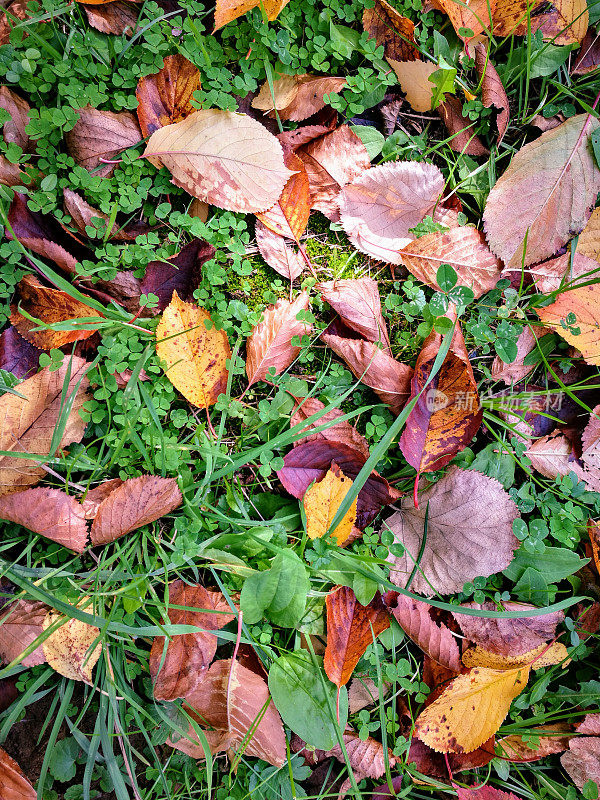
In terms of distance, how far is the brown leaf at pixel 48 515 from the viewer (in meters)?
1.61

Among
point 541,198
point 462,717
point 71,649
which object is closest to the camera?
point 71,649

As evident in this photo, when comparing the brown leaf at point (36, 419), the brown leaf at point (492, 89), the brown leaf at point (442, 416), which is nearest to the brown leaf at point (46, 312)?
the brown leaf at point (36, 419)

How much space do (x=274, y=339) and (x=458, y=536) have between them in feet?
2.91

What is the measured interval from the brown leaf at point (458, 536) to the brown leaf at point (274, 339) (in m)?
0.66

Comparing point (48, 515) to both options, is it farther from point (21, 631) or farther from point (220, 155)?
point (220, 155)

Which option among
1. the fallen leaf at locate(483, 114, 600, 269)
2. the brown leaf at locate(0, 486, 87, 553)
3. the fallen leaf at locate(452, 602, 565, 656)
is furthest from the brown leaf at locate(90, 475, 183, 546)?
the fallen leaf at locate(483, 114, 600, 269)

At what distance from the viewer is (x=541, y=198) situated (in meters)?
1.91

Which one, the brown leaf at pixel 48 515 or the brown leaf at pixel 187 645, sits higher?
the brown leaf at pixel 48 515

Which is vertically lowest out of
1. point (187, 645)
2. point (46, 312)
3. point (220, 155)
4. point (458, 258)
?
point (187, 645)

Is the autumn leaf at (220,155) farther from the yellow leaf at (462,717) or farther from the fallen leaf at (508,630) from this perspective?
the yellow leaf at (462,717)

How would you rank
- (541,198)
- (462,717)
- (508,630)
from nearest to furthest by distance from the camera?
(462,717) → (508,630) → (541,198)

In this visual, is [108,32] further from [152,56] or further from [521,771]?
[521,771]

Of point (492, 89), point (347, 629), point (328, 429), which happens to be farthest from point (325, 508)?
point (492, 89)

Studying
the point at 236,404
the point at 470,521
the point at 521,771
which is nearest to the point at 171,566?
the point at 236,404
